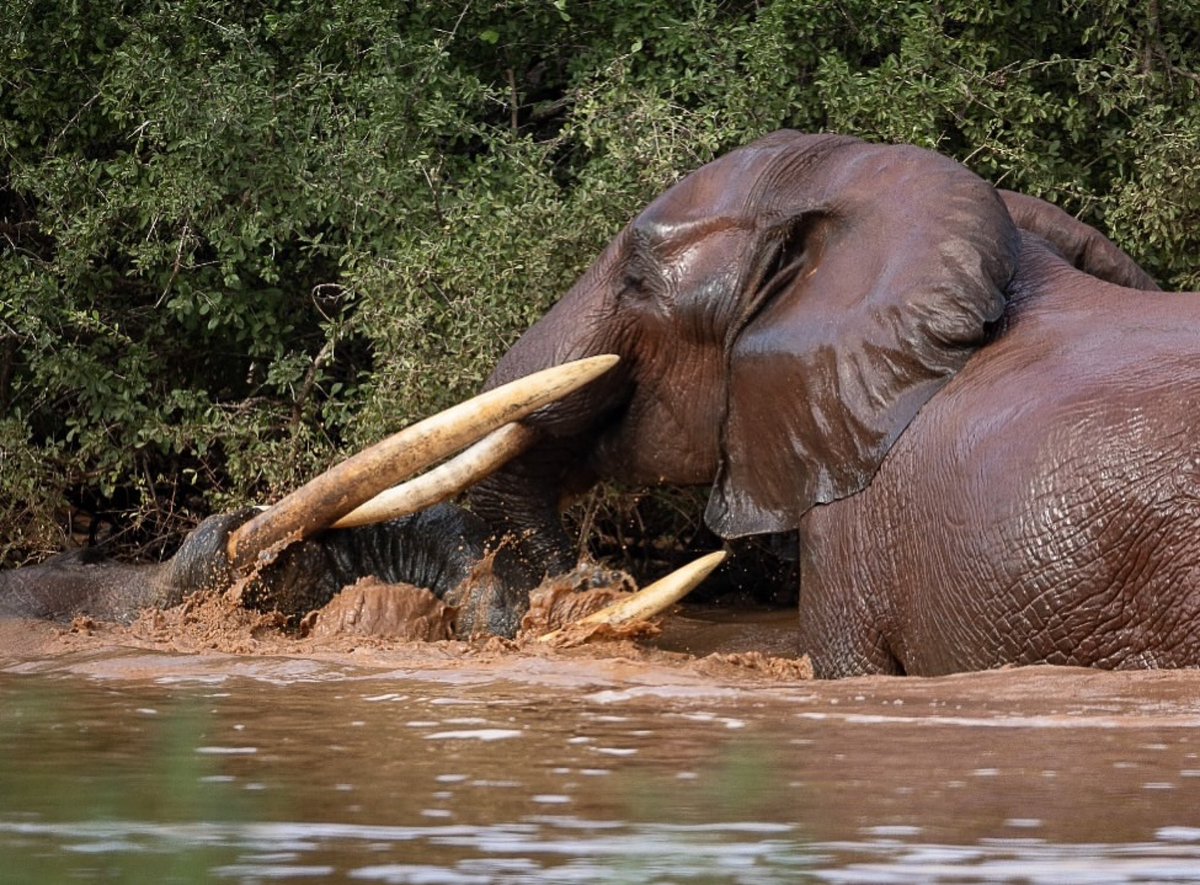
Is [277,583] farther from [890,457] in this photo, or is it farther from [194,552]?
[890,457]

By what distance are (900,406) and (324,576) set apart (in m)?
1.71

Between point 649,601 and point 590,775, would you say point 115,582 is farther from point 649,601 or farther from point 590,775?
point 590,775

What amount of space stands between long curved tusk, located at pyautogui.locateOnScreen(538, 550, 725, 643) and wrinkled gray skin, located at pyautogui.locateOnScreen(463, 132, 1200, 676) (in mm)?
161

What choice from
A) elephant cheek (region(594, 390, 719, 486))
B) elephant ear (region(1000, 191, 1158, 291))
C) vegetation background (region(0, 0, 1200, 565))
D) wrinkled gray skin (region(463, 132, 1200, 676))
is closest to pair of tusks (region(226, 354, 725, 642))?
wrinkled gray skin (region(463, 132, 1200, 676))

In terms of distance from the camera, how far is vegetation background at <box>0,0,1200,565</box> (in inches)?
273

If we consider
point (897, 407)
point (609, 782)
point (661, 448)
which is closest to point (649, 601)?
point (661, 448)

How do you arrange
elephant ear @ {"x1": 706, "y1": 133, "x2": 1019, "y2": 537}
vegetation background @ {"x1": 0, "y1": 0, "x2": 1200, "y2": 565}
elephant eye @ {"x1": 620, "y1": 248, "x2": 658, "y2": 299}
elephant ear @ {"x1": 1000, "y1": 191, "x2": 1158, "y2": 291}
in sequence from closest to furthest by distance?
elephant ear @ {"x1": 706, "y1": 133, "x2": 1019, "y2": 537}
elephant eye @ {"x1": 620, "y1": 248, "x2": 658, "y2": 299}
elephant ear @ {"x1": 1000, "y1": 191, "x2": 1158, "y2": 291}
vegetation background @ {"x1": 0, "y1": 0, "x2": 1200, "y2": 565}

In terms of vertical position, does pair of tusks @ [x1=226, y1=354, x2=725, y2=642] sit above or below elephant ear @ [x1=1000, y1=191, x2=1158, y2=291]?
below

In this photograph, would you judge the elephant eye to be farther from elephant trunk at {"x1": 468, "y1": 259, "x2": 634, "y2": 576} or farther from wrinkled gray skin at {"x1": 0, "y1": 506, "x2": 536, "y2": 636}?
wrinkled gray skin at {"x1": 0, "y1": 506, "x2": 536, "y2": 636}

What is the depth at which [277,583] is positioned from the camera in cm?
591

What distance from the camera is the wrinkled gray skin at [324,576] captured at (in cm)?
591

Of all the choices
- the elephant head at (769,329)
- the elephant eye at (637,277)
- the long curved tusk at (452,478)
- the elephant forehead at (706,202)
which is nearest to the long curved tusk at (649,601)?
the elephant head at (769,329)

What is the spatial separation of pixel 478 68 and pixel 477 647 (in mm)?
3321

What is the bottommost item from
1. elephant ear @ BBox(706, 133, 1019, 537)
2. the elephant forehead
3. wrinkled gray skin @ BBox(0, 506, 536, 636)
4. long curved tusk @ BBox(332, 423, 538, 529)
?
wrinkled gray skin @ BBox(0, 506, 536, 636)
